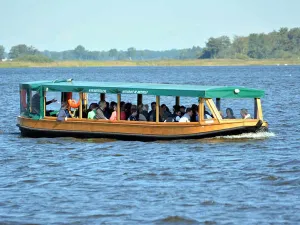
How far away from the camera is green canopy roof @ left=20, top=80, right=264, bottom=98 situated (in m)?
23.7

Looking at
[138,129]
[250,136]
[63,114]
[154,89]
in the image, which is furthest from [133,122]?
[250,136]

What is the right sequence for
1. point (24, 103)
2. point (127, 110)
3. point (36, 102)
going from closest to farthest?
point (127, 110) → point (36, 102) → point (24, 103)

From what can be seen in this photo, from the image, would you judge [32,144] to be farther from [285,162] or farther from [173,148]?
[285,162]

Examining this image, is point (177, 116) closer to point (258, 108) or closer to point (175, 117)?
point (175, 117)

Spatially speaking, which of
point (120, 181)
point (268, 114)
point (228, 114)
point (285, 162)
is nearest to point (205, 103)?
point (228, 114)

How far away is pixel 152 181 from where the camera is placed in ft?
60.3

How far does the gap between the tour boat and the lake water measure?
1.04 ft

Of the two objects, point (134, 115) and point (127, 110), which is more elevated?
point (127, 110)

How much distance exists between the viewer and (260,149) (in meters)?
22.9

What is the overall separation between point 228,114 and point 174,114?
1543 mm

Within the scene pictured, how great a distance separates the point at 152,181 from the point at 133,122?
6034 millimetres

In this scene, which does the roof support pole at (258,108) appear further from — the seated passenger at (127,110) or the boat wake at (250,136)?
the seated passenger at (127,110)

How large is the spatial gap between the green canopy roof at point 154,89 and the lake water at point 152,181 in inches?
49.6

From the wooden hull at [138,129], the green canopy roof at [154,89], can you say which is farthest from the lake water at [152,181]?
the green canopy roof at [154,89]
